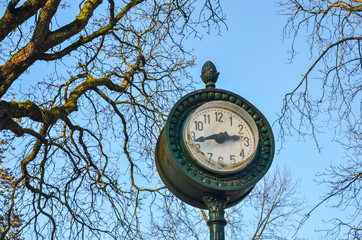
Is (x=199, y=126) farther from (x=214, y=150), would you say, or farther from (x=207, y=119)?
(x=214, y=150)

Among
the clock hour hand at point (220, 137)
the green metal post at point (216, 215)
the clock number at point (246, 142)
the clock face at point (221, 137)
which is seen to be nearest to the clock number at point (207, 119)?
the clock face at point (221, 137)

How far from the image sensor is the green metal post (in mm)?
4230

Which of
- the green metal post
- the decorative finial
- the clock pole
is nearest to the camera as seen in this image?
the green metal post

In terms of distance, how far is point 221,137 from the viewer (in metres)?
4.48

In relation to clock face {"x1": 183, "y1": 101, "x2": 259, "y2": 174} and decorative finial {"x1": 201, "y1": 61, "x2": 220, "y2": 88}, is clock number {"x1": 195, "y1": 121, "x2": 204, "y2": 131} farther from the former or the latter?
decorative finial {"x1": 201, "y1": 61, "x2": 220, "y2": 88}

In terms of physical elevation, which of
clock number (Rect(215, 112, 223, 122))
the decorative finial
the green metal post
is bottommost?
the green metal post

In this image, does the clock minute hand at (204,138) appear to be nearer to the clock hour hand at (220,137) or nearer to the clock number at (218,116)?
the clock hour hand at (220,137)

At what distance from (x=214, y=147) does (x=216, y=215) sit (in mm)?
515

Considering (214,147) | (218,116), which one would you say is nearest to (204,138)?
(214,147)

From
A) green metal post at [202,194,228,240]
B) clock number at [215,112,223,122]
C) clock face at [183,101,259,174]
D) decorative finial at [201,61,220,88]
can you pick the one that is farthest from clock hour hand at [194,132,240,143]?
decorative finial at [201,61,220,88]

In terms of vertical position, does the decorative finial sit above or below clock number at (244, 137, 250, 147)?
above

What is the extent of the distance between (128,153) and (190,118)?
3.77 metres

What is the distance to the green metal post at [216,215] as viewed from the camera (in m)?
4.23

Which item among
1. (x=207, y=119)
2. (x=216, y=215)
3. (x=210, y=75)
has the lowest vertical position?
(x=216, y=215)
